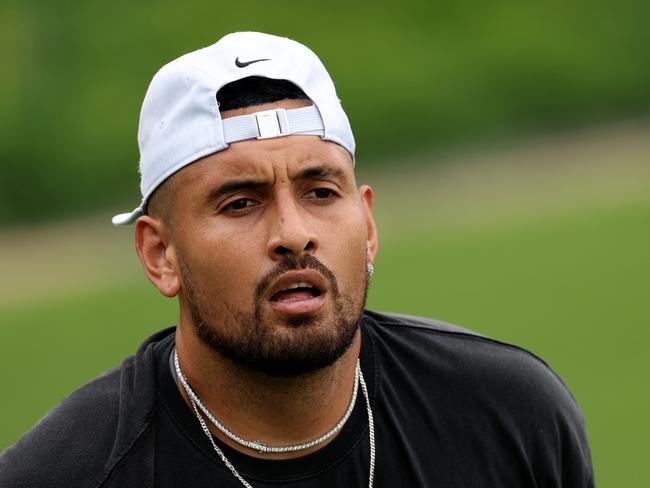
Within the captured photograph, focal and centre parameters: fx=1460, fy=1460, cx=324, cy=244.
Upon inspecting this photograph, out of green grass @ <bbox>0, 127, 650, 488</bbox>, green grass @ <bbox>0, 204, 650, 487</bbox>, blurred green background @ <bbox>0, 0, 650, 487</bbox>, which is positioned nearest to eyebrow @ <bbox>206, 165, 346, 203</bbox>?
green grass @ <bbox>0, 127, 650, 488</bbox>

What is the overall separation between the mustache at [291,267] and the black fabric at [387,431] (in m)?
0.46

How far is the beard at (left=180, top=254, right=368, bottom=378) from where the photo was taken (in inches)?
146

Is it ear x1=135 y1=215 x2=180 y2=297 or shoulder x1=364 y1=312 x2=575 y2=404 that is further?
shoulder x1=364 y1=312 x2=575 y2=404

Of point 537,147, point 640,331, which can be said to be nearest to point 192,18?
point 537,147

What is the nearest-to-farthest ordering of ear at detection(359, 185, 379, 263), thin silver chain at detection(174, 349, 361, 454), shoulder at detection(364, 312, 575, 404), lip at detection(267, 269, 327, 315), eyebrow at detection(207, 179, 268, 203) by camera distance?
lip at detection(267, 269, 327, 315) < eyebrow at detection(207, 179, 268, 203) < thin silver chain at detection(174, 349, 361, 454) < ear at detection(359, 185, 379, 263) < shoulder at detection(364, 312, 575, 404)

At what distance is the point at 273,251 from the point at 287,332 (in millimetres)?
210

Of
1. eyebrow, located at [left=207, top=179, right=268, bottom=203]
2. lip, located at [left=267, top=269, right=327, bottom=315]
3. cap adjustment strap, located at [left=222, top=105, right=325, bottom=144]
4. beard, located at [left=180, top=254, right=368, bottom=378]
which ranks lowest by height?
beard, located at [left=180, top=254, right=368, bottom=378]

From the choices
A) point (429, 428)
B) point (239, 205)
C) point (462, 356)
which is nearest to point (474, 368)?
point (462, 356)

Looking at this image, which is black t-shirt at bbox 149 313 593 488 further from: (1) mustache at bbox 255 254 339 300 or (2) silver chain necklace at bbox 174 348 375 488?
(1) mustache at bbox 255 254 339 300

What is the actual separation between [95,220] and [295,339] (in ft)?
35.9

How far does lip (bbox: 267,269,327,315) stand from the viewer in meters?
3.69

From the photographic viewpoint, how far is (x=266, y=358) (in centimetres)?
373

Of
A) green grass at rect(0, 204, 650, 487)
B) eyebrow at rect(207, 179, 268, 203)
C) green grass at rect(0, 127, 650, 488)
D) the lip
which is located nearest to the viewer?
the lip

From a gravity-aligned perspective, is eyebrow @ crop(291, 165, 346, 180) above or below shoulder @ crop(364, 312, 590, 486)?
above
